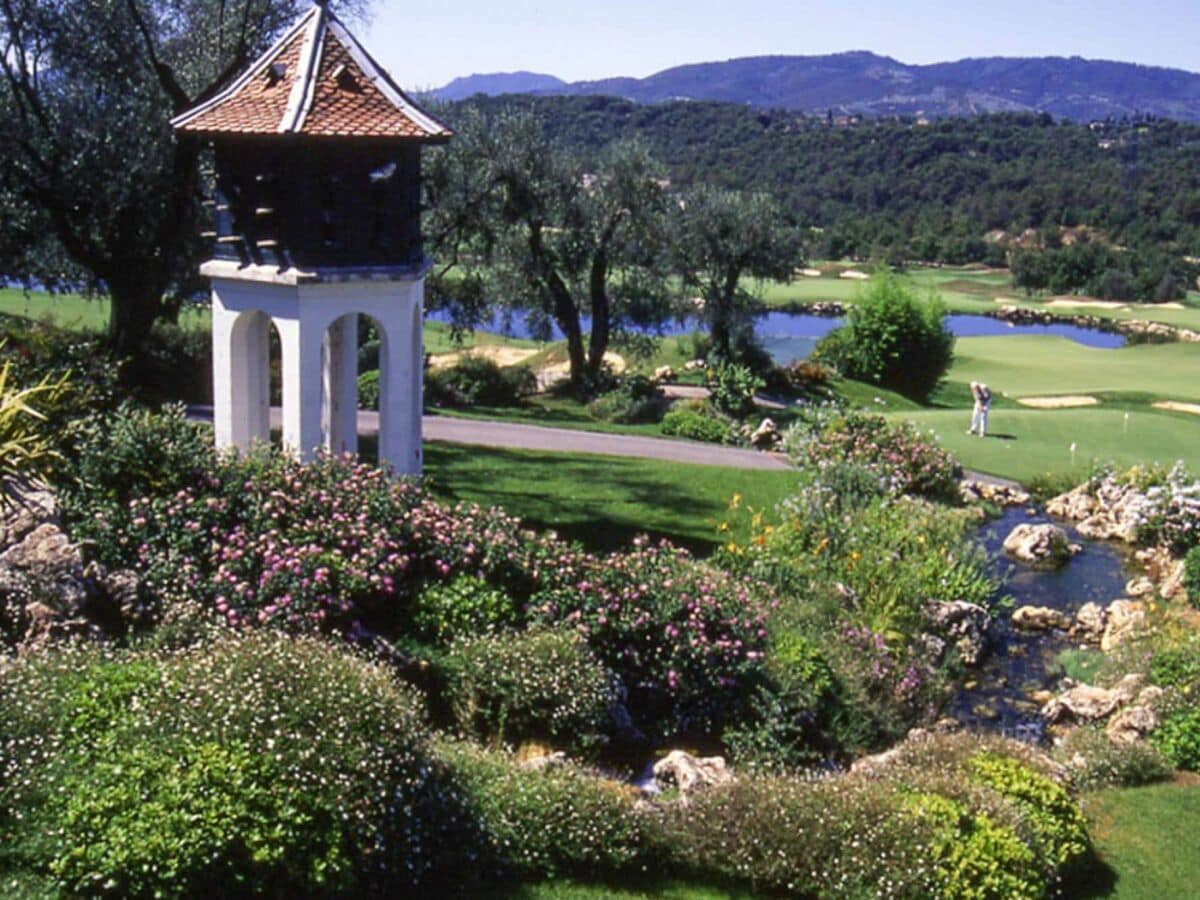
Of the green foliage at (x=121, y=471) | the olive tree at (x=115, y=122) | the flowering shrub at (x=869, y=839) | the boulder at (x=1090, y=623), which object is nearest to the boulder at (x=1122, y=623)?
the boulder at (x=1090, y=623)

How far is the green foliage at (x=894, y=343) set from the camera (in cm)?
4356

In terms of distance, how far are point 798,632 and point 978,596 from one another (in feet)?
14.9

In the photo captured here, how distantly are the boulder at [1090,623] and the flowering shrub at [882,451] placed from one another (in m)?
4.58

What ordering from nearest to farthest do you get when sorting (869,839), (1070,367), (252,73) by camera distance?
1. (869,839)
2. (252,73)
3. (1070,367)

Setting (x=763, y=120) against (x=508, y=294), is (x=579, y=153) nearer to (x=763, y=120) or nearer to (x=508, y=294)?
(x=508, y=294)

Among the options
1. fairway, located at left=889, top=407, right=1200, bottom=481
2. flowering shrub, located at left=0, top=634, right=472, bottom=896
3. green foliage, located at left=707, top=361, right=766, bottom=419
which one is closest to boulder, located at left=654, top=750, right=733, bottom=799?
flowering shrub, located at left=0, top=634, right=472, bottom=896

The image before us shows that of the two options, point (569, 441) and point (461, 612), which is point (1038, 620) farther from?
point (569, 441)

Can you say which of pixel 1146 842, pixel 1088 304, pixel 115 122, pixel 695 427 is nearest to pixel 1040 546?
pixel 695 427

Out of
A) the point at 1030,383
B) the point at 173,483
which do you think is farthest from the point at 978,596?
the point at 1030,383

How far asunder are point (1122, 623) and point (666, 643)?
759 centimetres

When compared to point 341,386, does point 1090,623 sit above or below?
below

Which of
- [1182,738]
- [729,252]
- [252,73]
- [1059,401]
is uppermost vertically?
[252,73]

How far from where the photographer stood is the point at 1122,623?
16531 millimetres

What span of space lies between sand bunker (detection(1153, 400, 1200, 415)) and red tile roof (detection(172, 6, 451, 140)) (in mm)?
29803
